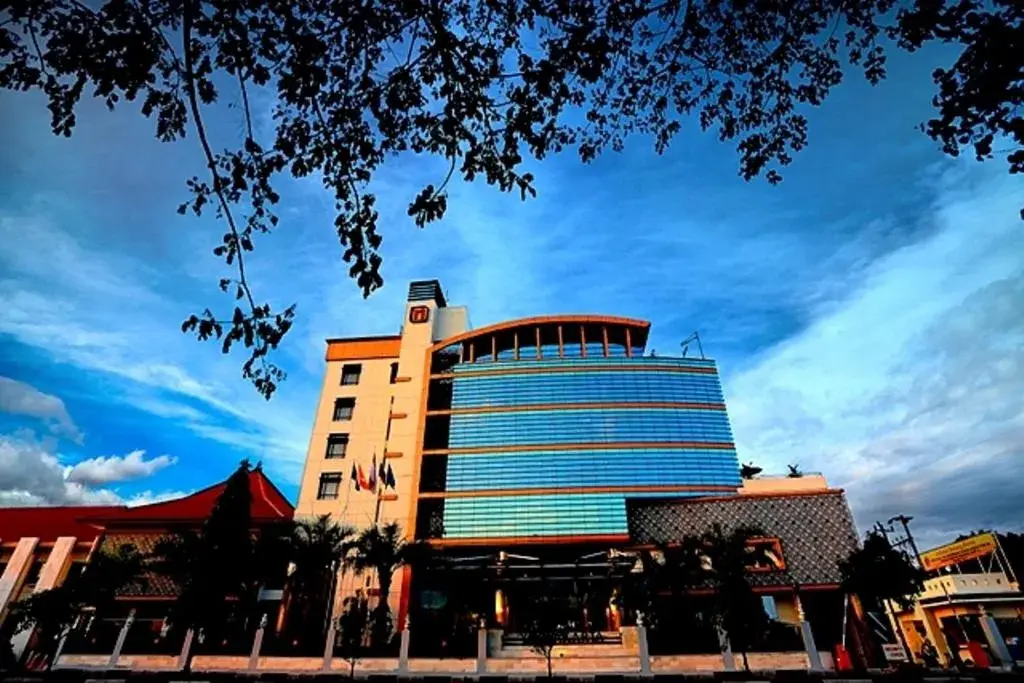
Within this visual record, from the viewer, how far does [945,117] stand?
16.7ft

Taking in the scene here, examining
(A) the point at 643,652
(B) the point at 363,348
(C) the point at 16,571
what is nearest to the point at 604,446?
(A) the point at 643,652

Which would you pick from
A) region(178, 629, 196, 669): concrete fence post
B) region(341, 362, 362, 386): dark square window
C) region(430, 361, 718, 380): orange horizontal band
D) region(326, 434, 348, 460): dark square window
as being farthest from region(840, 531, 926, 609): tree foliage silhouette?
region(341, 362, 362, 386): dark square window

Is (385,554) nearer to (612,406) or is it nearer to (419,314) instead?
(612,406)

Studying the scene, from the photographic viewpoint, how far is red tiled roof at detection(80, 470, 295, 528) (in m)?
30.8

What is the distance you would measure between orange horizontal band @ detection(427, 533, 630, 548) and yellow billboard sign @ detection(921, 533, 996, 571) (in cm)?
2296

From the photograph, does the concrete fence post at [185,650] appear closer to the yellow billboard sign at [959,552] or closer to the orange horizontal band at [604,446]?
the orange horizontal band at [604,446]

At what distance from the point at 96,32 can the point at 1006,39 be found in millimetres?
8415

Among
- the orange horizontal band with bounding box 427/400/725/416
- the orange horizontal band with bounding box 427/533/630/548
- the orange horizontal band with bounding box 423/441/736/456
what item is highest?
the orange horizontal band with bounding box 427/400/725/416

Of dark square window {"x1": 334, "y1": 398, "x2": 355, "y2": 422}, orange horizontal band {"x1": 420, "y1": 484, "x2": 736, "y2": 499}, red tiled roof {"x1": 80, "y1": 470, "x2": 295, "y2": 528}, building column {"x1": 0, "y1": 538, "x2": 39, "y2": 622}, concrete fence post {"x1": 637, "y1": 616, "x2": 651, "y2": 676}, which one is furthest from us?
dark square window {"x1": 334, "y1": 398, "x2": 355, "y2": 422}

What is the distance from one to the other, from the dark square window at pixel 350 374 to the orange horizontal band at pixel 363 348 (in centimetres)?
86

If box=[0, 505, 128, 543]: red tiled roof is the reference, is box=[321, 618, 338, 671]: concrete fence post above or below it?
below

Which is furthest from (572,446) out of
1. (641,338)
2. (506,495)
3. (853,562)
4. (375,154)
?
(375,154)

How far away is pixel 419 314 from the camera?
46.5m

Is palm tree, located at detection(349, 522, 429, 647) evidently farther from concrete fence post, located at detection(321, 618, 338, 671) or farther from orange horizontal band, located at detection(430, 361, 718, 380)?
orange horizontal band, located at detection(430, 361, 718, 380)
